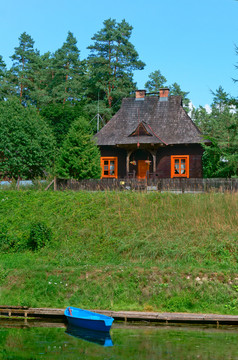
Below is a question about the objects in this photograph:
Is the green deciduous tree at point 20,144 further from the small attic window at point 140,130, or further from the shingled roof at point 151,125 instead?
the small attic window at point 140,130

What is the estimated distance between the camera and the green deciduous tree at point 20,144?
121 feet

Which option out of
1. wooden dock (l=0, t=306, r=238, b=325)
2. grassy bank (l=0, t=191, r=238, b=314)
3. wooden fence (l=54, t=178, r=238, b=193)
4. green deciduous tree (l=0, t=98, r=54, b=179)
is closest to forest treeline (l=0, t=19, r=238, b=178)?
green deciduous tree (l=0, t=98, r=54, b=179)

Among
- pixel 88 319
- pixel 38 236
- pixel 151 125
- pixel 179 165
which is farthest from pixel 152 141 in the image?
pixel 88 319

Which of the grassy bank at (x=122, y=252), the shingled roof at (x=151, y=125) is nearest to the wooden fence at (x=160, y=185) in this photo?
the grassy bank at (x=122, y=252)

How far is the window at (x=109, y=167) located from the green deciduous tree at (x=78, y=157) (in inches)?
249

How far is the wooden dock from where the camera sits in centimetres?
1334

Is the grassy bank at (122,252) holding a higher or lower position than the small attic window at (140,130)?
lower

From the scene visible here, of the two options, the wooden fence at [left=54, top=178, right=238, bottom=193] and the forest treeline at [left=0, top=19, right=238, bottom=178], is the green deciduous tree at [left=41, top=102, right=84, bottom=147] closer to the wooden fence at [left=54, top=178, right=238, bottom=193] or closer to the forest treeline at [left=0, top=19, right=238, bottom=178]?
the forest treeline at [left=0, top=19, right=238, bottom=178]

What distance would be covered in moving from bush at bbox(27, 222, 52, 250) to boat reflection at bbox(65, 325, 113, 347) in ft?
24.3

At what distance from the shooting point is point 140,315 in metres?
13.7

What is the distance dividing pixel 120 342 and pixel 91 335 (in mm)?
1244

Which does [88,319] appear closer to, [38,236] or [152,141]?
[38,236]

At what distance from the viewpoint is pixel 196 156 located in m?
37.9

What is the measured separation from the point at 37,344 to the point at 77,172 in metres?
21.9
